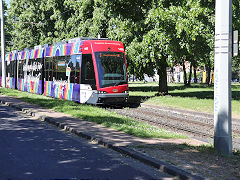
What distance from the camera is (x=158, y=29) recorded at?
18.9 meters

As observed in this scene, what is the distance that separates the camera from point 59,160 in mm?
6906

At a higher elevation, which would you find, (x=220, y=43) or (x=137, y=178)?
(x=220, y=43)

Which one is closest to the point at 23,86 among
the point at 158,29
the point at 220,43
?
the point at 158,29

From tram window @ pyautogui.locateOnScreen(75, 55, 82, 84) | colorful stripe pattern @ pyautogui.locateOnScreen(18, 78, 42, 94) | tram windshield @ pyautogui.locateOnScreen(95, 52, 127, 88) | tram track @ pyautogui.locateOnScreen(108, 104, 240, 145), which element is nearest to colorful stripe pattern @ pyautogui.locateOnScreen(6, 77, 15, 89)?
colorful stripe pattern @ pyautogui.locateOnScreen(18, 78, 42, 94)

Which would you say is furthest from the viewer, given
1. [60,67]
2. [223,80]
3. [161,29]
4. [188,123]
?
[60,67]

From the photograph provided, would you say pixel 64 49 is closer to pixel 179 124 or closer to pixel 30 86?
pixel 30 86

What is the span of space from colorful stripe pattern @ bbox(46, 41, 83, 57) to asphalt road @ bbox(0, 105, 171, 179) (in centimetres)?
841

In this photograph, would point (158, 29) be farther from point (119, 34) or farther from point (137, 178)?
point (137, 178)

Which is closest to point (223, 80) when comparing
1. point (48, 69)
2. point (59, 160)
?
point (59, 160)

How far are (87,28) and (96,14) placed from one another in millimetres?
2767

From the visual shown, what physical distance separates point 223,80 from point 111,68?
10.2 m

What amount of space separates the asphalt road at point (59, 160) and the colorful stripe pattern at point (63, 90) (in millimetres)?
8085

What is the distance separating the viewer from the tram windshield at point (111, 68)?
16.8 m

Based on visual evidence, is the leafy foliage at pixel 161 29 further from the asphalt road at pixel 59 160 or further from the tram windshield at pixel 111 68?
the asphalt road at pixel 59 160
